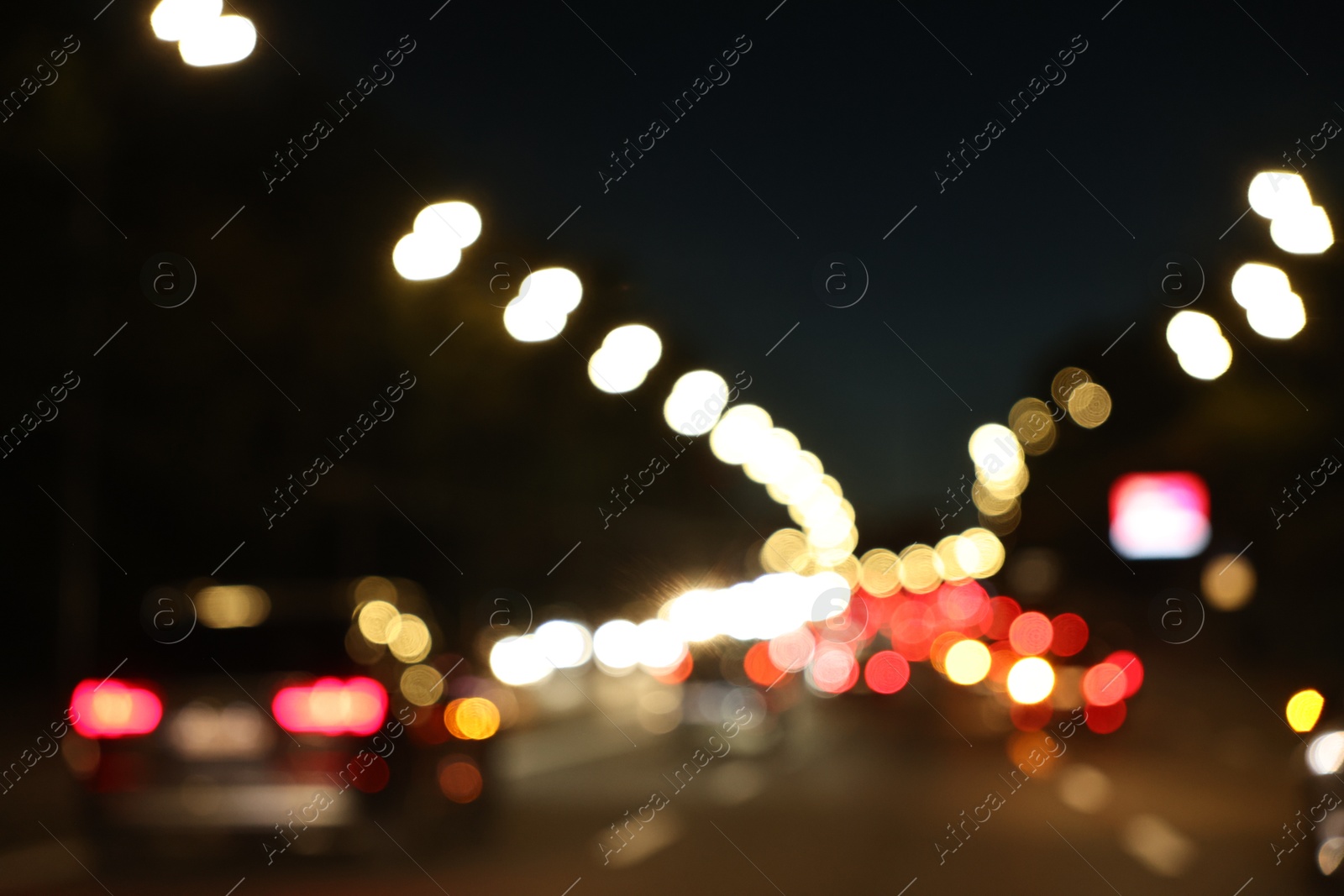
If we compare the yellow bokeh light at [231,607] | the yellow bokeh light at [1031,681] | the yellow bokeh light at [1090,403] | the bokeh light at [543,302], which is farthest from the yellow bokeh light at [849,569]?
the yellow bokeh light at [231,607]

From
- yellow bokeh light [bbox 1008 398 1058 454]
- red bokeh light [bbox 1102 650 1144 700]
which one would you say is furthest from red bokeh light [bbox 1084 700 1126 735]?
yellow bokeh light [bbox 1008 398 1058 454]

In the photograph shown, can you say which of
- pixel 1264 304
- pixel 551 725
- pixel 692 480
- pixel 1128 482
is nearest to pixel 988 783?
pixel 1264 304

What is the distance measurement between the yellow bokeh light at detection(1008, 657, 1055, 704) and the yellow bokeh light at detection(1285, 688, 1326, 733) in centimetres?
1213

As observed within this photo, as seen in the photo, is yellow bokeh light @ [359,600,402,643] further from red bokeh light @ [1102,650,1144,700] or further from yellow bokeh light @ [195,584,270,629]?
red bokeh light @ [1102,650,1144,700]

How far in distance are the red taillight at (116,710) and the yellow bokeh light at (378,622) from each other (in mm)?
1579

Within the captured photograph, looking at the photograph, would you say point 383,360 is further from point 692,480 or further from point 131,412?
point 692,480

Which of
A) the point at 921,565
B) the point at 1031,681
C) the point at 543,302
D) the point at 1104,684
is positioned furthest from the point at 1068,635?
the point at 921,565

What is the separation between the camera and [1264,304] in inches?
531

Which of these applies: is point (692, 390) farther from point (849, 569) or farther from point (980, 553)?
point (849, 569)

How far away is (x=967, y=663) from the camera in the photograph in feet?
93.7

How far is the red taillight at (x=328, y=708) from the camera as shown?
9023 mm

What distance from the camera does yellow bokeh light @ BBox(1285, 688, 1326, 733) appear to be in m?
9.06

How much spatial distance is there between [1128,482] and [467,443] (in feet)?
43.4

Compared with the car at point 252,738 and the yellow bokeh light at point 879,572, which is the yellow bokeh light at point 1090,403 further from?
Result: the yellow bokeh light at point 879,572
